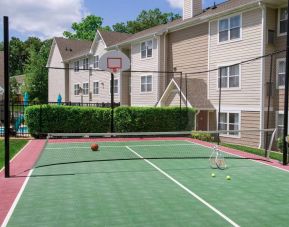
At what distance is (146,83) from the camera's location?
30719 mm

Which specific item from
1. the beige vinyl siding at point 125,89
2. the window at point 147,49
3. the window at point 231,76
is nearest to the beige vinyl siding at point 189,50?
the window at point 147,49

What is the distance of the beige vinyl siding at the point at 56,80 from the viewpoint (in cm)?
4778

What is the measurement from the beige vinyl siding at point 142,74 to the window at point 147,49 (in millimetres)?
349

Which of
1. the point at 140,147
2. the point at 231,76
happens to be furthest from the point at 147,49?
the point at 140,147

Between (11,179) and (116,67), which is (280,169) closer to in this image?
(11,179)

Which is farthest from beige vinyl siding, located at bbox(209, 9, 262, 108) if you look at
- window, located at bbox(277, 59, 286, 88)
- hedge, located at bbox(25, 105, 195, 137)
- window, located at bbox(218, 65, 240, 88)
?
hedge, located at bbox(25, 105, 195, 137)

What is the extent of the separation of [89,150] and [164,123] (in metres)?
7.61

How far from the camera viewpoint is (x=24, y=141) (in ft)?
61.5

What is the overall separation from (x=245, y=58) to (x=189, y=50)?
587 centimetres

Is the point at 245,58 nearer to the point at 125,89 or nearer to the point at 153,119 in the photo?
the point at 153,119

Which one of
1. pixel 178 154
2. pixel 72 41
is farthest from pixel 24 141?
pixel 72 41

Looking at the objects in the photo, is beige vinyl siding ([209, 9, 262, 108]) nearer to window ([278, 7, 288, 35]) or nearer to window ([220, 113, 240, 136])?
window ([220, 113, 240, 136])

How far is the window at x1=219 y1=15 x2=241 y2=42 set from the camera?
2273cm

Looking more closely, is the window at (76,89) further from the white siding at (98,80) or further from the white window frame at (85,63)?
the white window frame at (85,63)
